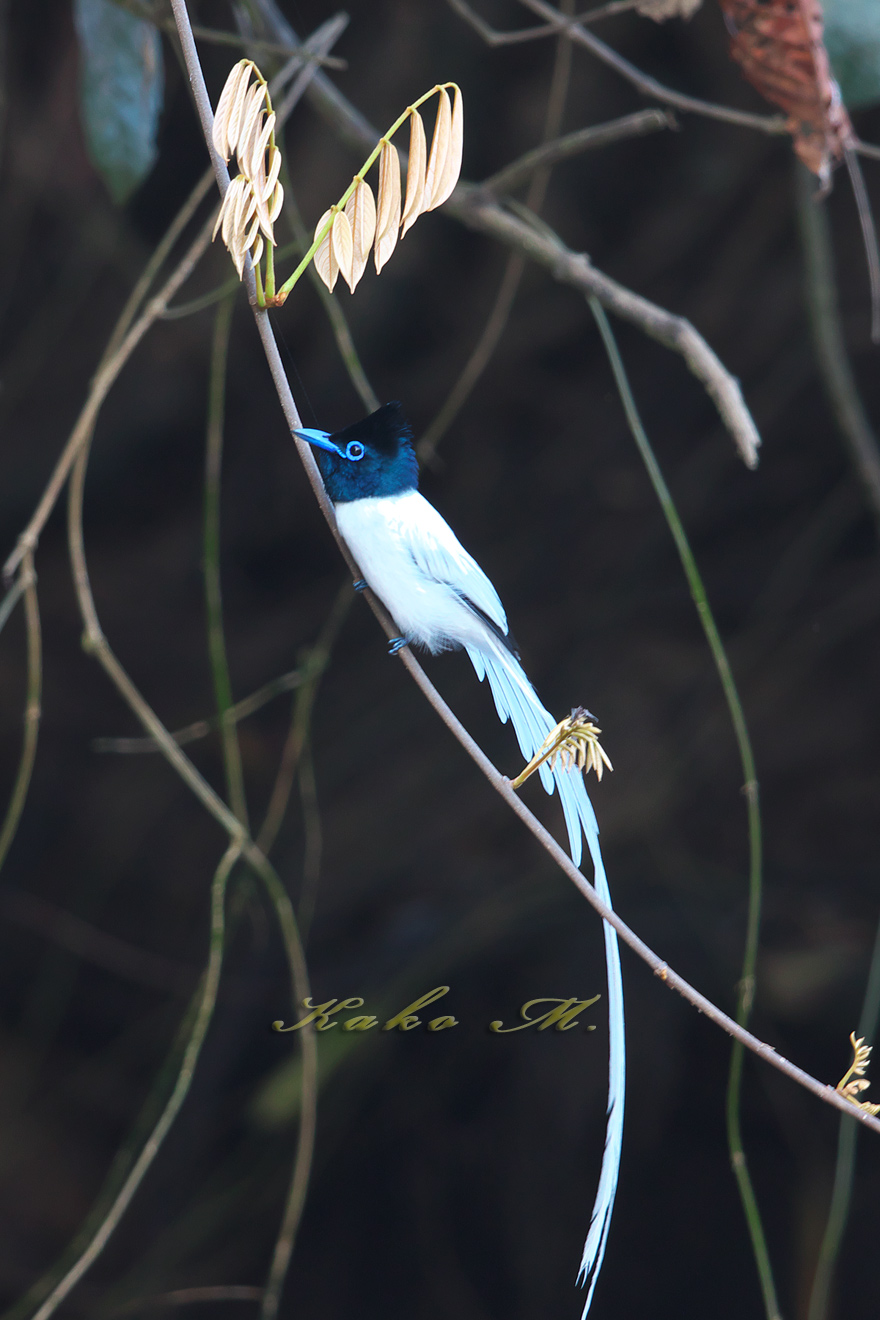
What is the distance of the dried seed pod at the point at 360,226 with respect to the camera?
35 centimetres

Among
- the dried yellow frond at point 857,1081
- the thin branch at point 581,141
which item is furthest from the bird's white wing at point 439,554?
the thin branch at point 581,141

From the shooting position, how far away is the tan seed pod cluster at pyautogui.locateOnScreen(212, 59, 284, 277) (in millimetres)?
337

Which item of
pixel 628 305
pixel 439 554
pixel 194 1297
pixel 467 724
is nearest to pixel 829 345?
pixel 628 305

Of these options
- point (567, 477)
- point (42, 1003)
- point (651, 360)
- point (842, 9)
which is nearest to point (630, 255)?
point (651, 360)

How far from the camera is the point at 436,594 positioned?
0.44m

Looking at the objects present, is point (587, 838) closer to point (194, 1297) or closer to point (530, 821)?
point (530, 821)

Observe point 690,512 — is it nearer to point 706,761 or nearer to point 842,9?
point 706,761

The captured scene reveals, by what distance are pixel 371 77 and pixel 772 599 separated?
77 centimetres

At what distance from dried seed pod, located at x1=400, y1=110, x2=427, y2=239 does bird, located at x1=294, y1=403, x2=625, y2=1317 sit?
0.31ft

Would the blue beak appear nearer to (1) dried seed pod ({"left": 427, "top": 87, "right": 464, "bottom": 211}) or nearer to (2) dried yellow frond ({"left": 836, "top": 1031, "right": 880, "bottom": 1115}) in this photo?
(1) dried seed pod ({"left": 427, "top": 87, "right": 464, "bottom": 211})

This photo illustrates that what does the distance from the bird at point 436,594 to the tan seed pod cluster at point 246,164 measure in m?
0.08

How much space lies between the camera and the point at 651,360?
1.21m

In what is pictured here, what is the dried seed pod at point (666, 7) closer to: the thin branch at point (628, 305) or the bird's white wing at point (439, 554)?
the thin branch at point (628, 305)

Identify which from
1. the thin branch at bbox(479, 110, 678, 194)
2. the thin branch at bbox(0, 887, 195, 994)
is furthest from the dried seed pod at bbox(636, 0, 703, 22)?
the thin branch at bbox(0, 887, 195, 994)
